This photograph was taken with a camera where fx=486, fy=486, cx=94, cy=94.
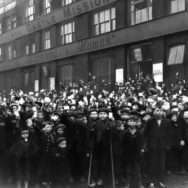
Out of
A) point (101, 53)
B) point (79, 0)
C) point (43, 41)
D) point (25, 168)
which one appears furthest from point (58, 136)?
point (43, 41)

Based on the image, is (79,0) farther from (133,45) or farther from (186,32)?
(186,32)

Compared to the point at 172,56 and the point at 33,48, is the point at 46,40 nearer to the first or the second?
the point at 33,48

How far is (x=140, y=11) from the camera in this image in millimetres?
25938

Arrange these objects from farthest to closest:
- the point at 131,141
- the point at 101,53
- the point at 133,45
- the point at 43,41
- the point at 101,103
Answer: the point at 43,41 → the point at 101,53 → the point at 133,45 → the point at 101,103 → the point at 131,141

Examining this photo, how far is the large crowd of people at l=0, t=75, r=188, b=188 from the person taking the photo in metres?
11.0

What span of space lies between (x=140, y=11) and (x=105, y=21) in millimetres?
3887

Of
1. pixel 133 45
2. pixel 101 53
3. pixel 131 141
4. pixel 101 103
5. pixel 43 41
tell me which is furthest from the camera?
pixel 43 41

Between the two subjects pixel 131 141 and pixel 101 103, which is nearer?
pixel 131 141

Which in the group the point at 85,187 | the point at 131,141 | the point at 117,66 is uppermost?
the point at 117,66

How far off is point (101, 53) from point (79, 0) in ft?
14.0

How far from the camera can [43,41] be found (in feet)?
121

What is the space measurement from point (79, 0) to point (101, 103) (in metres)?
18.2

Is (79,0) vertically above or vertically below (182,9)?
above

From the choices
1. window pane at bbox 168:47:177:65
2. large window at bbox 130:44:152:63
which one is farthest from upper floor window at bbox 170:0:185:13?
large window at bbox 130:44:152:63
